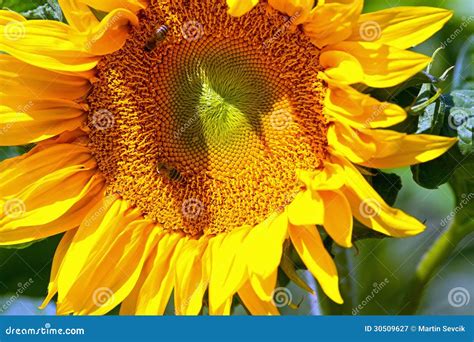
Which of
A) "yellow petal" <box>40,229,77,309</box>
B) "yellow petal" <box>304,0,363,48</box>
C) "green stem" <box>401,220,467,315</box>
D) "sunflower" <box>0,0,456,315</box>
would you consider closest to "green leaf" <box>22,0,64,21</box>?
"sunflower" <box>0,0,456,315</box>

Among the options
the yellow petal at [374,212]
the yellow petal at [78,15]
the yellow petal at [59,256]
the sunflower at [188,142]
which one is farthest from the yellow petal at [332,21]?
the yellow petal at [59,256]

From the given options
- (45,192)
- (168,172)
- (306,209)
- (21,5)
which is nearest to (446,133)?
(306,209)

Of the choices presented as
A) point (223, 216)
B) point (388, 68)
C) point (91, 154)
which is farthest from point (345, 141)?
point (91, 154)

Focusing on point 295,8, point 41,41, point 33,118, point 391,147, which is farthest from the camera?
point 33,118

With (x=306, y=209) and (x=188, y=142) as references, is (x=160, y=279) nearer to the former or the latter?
(x=188, y=142)

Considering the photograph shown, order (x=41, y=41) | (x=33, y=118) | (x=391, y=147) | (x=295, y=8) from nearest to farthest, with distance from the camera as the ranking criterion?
(x=391, y=147), (x=295, y=8), (x=41, y=41), (x=33, y=118)
